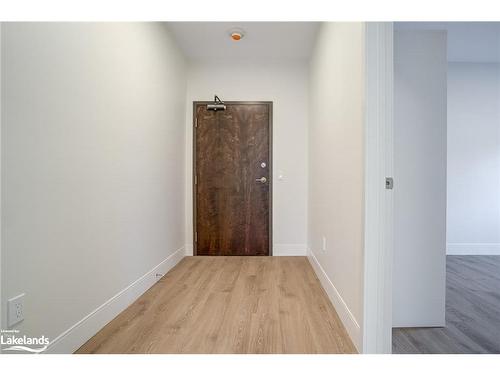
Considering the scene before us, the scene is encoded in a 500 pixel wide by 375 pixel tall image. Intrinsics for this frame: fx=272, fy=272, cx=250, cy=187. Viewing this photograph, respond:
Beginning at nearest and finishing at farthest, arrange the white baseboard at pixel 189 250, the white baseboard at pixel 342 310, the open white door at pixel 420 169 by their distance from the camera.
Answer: the white baseboard at pixel 342 310
the open white door at pixel 420 169
the white baseboard at pixel 189 250

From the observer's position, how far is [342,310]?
5.86 feet

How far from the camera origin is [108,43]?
1.80 m

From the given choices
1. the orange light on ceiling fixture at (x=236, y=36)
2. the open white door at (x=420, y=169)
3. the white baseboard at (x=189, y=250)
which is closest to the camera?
the open white door at (x=420, y=169)

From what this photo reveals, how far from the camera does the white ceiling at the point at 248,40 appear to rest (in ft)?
9.01

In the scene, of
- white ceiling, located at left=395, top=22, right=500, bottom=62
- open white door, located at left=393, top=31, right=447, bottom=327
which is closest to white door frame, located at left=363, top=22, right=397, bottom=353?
open white door, located at left=393, top=31, right=447, bottom=327

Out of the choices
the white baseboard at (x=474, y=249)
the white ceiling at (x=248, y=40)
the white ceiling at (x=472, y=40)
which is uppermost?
the white ceiling at (x=472, y=40)

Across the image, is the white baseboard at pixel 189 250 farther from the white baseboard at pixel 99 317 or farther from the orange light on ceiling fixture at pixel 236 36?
the orange light on ceiling fixture at pixel 236 36

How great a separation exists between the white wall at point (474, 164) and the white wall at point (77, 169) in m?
3.81

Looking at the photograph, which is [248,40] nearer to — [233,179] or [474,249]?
[233,179]

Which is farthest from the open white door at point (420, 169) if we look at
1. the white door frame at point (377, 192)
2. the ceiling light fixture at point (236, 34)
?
the ceiling light fixture at point (236, 34)

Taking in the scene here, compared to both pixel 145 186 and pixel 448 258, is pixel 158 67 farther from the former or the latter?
pixel 448 258
